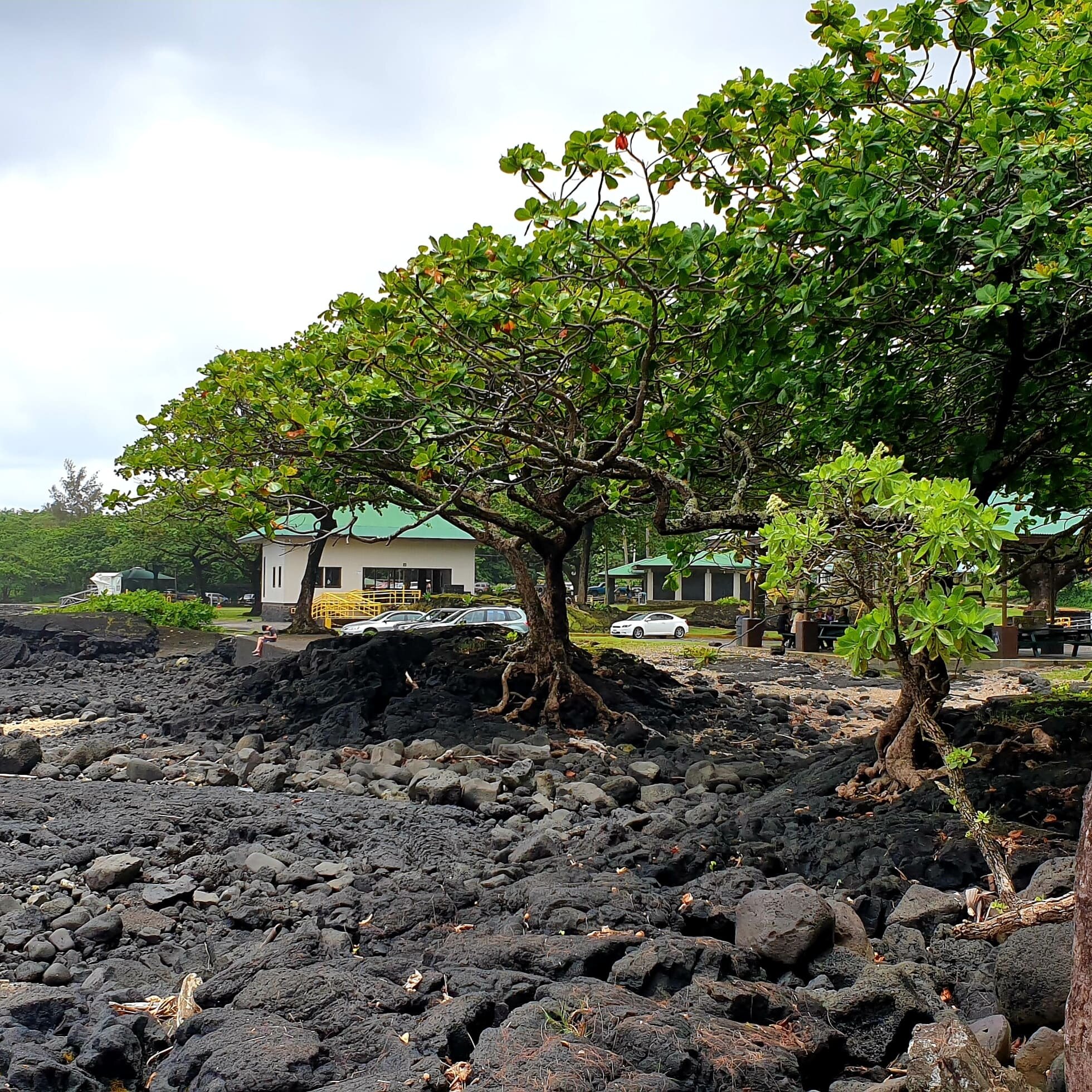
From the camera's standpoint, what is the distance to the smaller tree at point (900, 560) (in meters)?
3.67

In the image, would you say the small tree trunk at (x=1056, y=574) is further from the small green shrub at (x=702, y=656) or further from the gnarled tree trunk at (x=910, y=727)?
the small green shrub at (x=702, y=656)

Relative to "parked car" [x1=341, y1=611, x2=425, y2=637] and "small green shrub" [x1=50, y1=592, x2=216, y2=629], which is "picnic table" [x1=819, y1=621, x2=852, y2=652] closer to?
"parked car" [x1=341, y1=611, x2=425, y2=637]

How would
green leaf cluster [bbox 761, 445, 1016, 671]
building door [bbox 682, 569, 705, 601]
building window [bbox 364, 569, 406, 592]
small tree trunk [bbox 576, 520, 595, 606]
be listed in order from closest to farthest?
green leaf cluster [bbox 761, 445, 1016, 671], building window [bbox 364, 569, 406, 592], small tree trunk [bbox 576, 520, 595, 606], building door [bbox 682, 569, 705, 601]

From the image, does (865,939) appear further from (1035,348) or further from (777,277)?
(1035,348)

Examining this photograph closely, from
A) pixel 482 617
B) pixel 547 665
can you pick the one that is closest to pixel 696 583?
pixel 482 617

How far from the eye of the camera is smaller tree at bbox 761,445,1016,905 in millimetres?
3674

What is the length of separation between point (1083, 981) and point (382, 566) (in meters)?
39.0

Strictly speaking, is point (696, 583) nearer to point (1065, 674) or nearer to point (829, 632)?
point (829, 632)

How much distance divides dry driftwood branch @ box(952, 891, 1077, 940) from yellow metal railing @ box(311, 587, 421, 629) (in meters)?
31.8

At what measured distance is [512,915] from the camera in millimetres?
4559

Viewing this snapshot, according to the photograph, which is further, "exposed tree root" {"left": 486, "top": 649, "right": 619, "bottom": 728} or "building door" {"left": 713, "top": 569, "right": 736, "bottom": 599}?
"building door" {"left": 713, "top": 569, "right": 736, "bottom": 599}

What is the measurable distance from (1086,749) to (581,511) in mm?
6285

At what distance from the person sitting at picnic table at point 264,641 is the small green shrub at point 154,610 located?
5.63 metres

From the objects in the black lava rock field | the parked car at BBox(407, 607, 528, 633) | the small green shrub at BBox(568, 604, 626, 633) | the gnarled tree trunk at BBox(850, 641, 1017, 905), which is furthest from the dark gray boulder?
the small green shrub at BBox(568, 604, 626, 633)
